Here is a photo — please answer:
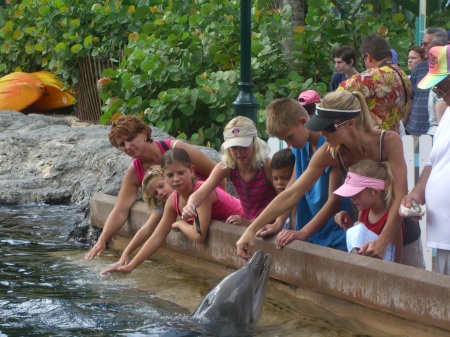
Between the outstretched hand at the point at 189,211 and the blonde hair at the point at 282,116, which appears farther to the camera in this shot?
the outstretched hand at the point at 189,211

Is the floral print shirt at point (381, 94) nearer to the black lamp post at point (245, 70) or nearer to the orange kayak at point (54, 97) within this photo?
the black lamp post at point (245, 70)

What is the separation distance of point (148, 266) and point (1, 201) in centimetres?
332

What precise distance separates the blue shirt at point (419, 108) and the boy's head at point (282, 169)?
2.14 meters

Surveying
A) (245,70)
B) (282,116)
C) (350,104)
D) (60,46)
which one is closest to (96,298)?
(282,116)

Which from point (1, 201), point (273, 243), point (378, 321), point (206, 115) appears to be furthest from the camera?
point (206, 115)

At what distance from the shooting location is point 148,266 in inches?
290

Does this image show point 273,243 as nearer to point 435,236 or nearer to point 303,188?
point 303,188

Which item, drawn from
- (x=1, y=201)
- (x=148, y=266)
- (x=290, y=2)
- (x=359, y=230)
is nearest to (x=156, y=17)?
(x=290, y=2)

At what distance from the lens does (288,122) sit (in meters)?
5.91

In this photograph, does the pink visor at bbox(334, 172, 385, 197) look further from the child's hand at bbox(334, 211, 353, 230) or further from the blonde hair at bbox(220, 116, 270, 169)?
the blonde hair at bbox(220, 116, 270, 169)

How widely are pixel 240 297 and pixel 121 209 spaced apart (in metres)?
2.63

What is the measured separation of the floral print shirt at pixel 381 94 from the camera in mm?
6703

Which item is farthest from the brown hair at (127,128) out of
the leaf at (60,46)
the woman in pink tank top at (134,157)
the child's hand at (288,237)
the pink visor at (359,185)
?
the leaf at (60,46)

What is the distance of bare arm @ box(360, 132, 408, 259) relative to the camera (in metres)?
5.12
